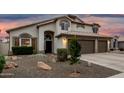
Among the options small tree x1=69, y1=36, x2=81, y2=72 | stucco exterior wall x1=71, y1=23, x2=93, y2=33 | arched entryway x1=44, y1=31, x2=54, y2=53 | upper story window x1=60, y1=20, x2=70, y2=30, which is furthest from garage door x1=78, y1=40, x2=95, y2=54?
arched entryway x1=44, y1=31, x2=54, y2=53

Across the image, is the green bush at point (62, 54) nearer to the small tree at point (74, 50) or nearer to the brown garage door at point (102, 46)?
the small tree at point (74, 50)

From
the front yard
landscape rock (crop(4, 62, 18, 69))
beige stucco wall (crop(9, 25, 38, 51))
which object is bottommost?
the front yard

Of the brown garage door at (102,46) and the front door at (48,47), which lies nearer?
the front door at (48,47)

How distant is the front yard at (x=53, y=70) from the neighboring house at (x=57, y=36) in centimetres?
64

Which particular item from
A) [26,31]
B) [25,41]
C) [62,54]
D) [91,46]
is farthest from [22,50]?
[91,46]

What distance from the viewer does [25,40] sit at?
11000mm

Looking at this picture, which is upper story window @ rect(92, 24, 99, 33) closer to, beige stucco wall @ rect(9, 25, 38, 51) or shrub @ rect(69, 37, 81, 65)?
shrub @ rect(69, 37, 81, 65)

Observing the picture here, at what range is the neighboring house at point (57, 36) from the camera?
10.7m

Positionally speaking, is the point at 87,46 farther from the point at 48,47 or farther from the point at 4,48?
the point at 4,48

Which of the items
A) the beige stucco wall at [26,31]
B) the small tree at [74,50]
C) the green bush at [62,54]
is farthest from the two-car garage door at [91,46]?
the beige stucco wall at [26,31]

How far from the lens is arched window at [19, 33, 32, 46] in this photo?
10.7 meters
